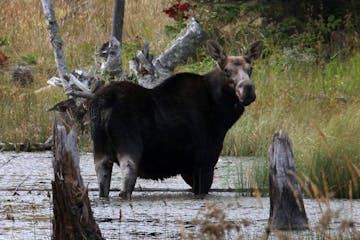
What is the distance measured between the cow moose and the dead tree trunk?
2.49 m

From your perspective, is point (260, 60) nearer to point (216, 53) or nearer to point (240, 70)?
point (216, 53)

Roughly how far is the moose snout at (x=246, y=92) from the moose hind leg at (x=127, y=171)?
98cm

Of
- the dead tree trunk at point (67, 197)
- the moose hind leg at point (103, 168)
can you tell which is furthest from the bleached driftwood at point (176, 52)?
the dead tree trunk at point (67, 197)

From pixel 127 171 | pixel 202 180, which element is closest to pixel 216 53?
pixel 202 180

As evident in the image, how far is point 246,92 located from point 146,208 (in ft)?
4.07

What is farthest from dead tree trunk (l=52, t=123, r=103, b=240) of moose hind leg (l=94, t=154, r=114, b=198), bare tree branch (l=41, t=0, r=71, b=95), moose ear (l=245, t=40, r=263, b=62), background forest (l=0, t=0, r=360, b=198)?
bare tree branch (l=41, t=0, r=71, b=95)

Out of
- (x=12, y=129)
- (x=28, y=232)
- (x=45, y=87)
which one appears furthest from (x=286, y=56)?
(x=28, y=232)

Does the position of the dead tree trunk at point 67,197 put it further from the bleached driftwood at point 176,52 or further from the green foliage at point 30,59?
the green foliage at point 30,59

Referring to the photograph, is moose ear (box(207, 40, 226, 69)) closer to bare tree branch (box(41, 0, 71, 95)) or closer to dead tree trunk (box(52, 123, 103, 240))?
dead tree trunk (box(52, 123, 103, 240))

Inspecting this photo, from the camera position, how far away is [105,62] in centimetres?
1304

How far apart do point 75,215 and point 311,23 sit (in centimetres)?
1178

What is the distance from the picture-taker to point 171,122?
29.8ft

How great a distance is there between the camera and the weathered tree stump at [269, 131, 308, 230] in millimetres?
7004

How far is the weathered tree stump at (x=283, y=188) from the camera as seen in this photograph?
7004 millimetres
